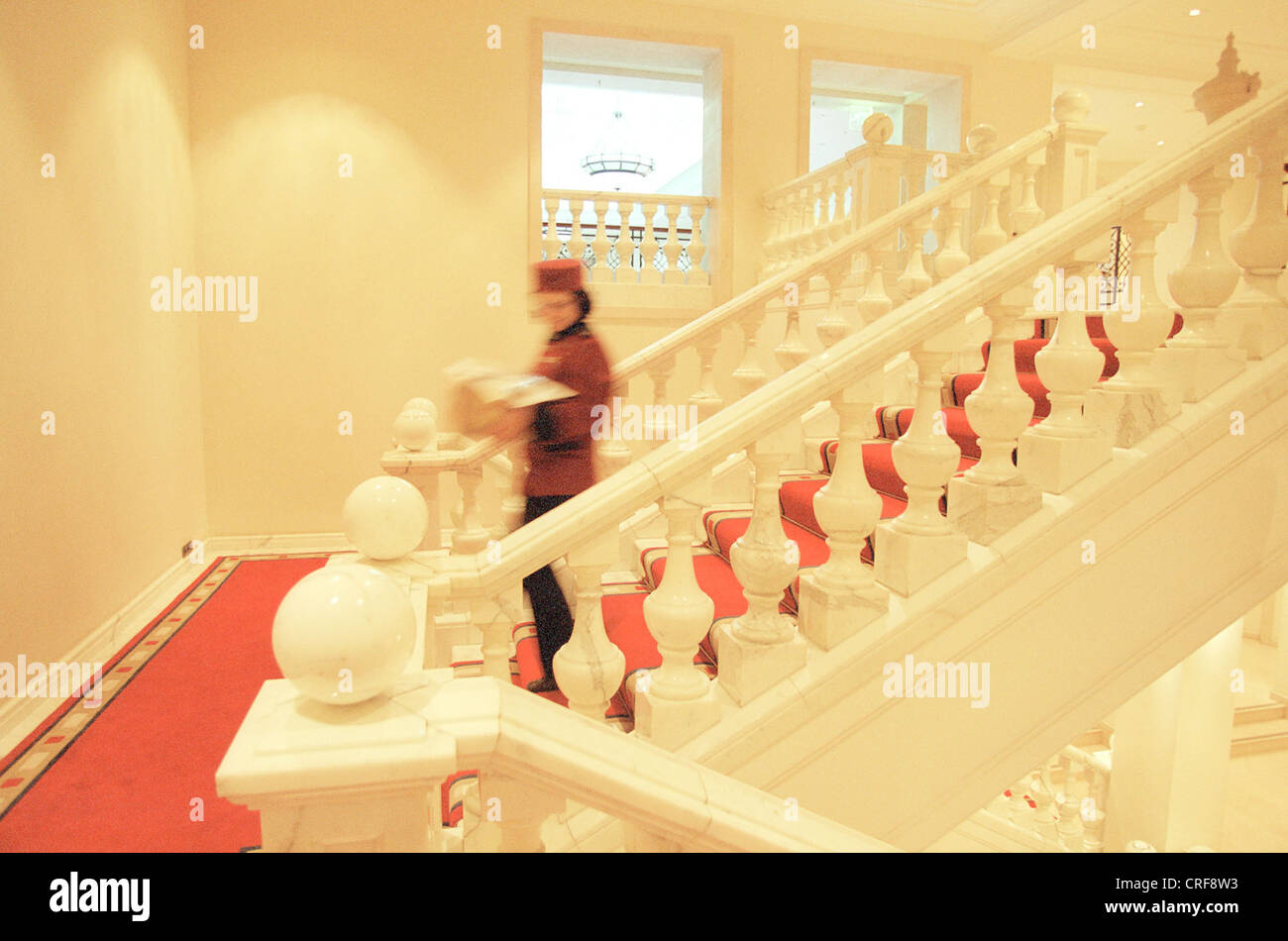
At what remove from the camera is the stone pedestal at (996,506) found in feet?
5.36

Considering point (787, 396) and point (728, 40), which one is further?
point (728, 40)

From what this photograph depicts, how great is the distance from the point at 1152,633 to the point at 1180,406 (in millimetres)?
511

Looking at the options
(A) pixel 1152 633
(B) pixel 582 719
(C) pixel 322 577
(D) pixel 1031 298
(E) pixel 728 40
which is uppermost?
(E) pixel 728 40

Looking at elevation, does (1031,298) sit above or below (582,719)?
above

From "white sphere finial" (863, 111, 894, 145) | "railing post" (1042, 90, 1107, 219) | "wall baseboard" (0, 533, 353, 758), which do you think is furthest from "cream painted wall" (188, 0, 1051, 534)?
"railing post" (1042, 90, 1107, 219)

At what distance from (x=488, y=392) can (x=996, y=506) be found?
1317 millimetres

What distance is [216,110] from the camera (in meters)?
4.68

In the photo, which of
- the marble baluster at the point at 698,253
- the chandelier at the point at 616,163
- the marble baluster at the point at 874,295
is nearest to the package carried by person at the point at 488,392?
the marble baluster at the point at 874,295

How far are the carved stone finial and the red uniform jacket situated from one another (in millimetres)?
1610

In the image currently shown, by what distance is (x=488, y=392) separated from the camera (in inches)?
85.4

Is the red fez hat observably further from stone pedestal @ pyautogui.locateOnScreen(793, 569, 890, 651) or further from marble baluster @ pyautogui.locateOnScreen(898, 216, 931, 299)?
marble baluster @ pyautogui.locateOnScreen(898, 216, 931, 299)
